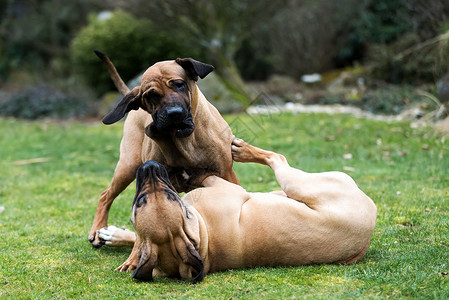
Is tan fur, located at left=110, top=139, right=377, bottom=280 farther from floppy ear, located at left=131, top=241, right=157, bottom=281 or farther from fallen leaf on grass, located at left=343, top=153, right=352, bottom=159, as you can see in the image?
fallen leaf on grass, located at left=343, top=153, right=352, bottom=159

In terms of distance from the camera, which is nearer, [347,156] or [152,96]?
[152,96]

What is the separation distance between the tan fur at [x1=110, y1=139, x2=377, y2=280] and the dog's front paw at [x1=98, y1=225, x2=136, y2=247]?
740 millimetres

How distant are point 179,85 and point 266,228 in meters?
1.31

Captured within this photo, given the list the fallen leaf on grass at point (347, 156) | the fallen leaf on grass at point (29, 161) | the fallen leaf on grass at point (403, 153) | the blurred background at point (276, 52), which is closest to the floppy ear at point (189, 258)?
the fallen leaf on grass at point (347, 156)

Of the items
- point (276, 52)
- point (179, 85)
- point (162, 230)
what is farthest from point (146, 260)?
point (276, 52)

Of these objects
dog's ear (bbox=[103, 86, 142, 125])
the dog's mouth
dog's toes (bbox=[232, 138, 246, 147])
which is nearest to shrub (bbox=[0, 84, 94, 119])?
dog's toes (bbox=[232, 138, 246, 147])

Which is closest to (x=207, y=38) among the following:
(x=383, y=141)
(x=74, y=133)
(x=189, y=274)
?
(x=74, y=133)

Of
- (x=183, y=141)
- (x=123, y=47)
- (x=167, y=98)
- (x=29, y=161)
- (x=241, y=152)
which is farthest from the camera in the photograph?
(x=123, y=47)

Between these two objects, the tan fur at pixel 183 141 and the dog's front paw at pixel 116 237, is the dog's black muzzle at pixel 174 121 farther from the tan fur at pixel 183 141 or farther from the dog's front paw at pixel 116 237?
the dog's front paw at pixel 116 237

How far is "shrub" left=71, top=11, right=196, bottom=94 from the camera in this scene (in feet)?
55.4

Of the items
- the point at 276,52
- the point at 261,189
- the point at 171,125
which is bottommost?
the point at 276,52

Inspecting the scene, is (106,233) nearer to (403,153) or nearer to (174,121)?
(174,121)

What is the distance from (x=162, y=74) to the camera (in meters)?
4.33

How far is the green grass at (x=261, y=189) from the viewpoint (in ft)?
12.6
